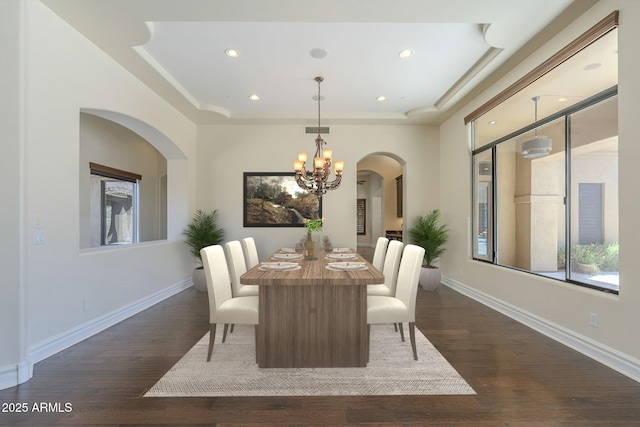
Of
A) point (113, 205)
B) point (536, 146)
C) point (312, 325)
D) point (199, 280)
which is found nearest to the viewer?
point (312, 325)

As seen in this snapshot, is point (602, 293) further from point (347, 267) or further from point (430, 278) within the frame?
point (430, 278)

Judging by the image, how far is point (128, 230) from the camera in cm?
565

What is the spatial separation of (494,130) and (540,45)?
4.21 ft

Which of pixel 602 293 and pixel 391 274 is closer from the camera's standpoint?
pixel 602 293

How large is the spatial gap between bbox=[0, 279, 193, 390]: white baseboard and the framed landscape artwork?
2024 millimetres

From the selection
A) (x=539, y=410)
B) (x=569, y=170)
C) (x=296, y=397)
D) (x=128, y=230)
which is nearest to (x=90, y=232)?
(x=128, y=230)

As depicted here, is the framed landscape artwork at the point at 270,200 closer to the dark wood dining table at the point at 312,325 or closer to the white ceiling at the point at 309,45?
the white ceiling at the point at 309,45

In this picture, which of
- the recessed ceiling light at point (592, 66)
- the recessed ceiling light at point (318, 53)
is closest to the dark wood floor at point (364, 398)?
the recessed ceiling light at point (592, 66)

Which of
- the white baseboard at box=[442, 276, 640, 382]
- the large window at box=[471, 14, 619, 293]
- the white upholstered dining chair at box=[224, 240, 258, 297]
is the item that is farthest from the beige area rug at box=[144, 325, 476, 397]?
the large window at box=[471, 14, 619, 293]

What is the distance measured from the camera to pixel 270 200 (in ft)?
17.7

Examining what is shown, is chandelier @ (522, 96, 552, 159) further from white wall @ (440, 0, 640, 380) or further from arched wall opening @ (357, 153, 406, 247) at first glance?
arched wall opening @ (357, 153, 406, 247)

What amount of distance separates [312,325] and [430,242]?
333 cm

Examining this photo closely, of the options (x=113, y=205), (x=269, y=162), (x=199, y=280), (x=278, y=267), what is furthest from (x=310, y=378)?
(x=113, y=205)

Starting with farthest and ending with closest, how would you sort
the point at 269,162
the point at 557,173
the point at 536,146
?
the point at 269,162 < the point at 536,146 < the point at 557,173
